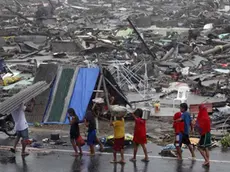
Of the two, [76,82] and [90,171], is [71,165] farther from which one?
[76,82]

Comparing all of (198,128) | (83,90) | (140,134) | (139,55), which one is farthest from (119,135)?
(139,55)

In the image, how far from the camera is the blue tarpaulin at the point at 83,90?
14086 millimetres

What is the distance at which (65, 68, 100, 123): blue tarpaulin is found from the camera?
14086 mm

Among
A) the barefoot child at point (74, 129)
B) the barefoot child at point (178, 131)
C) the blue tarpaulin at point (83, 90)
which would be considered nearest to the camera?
the barefoot child at point (178, 131)

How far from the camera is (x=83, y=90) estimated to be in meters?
14.4

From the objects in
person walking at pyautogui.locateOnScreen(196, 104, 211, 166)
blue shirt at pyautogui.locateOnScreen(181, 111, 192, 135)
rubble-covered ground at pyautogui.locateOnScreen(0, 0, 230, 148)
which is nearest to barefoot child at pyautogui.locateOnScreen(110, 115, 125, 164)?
blue shirt at pyautogui.locateOnScreen(181, 111, 192, 135)

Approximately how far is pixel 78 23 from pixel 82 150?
36.7m

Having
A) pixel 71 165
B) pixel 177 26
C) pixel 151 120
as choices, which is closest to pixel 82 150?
pixel 71 165

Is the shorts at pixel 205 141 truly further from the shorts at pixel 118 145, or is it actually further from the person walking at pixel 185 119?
the shorts at pixel 118 145

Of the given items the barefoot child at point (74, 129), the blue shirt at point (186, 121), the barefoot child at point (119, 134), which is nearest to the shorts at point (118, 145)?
the barefoot child at point (119, 134)

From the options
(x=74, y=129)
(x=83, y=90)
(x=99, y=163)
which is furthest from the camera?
(x=83, y=90)

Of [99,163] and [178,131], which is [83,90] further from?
[178,131]

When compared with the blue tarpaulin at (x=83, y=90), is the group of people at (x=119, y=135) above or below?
below

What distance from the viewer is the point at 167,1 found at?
2987 inches
